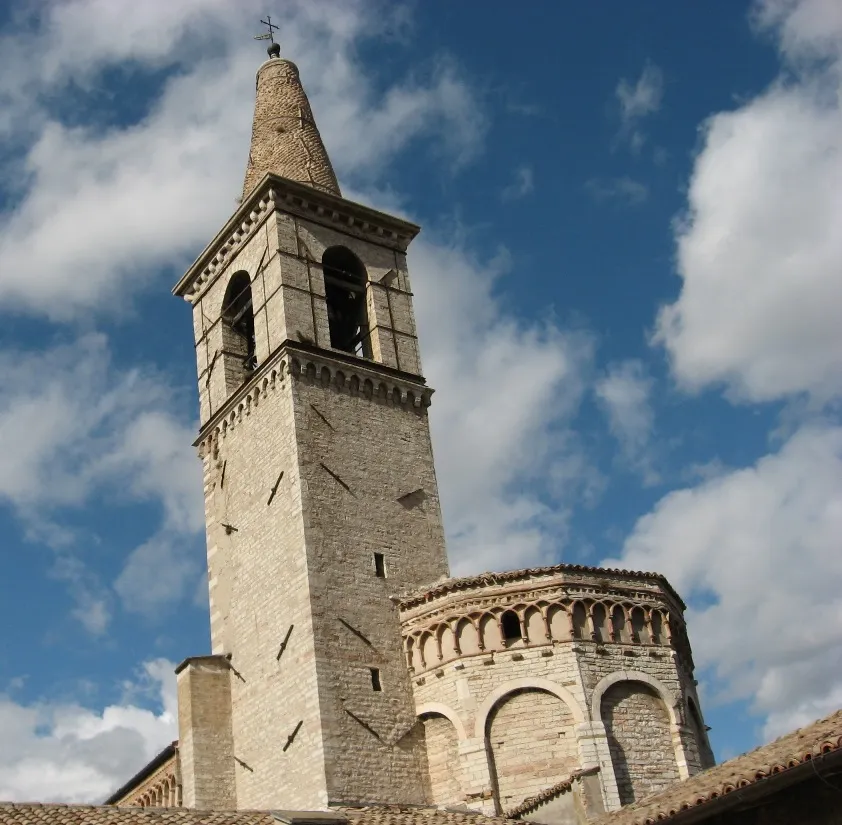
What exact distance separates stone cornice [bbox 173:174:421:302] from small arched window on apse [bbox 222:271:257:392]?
636mm

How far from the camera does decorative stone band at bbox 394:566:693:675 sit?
18938 mm

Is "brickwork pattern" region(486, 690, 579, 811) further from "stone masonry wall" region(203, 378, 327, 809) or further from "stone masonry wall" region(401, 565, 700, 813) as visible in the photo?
"stone masonry wall" region(203, 378, 327, 809)

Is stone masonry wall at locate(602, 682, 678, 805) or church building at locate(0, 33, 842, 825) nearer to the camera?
stone masonry wall at locate(602, 682, 678, 805)

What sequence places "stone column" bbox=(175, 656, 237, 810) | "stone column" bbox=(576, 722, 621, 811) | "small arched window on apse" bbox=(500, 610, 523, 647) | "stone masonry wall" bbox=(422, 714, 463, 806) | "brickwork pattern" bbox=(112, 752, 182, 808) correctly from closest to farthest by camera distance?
"stone column" bbox=(576, 722, 621, 811), "stone masonry wall" bbox=(422, 714, 463, 806), "small arched window on apse" bbox=(500, 610, 523, 647), "stone column" bbox=(175, 656, 237, 810), "brickwork pattern" bbox=(112, 752, 182, 808)

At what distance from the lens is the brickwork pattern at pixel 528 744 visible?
698 inches

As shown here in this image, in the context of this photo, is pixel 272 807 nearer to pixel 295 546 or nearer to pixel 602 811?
pixel 295 546

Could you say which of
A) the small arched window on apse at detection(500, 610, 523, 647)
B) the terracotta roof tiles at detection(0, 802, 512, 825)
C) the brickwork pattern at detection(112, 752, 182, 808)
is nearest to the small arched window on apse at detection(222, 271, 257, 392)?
the brickwork pattern at detection(112, 752, 182, 808)

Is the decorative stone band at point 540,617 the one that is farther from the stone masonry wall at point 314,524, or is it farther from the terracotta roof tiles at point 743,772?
the terracotta roof tiles at point 743,772

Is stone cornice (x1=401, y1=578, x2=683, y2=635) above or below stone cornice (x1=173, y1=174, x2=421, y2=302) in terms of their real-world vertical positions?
below

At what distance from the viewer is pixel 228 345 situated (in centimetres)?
2508

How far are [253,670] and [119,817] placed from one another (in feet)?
22.1

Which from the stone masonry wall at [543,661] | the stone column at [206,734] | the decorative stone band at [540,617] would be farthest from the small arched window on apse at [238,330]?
the decorative stone band at [540,617]

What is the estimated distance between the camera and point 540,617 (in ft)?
62.2

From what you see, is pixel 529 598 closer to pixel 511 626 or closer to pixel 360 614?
pixel 511 626
